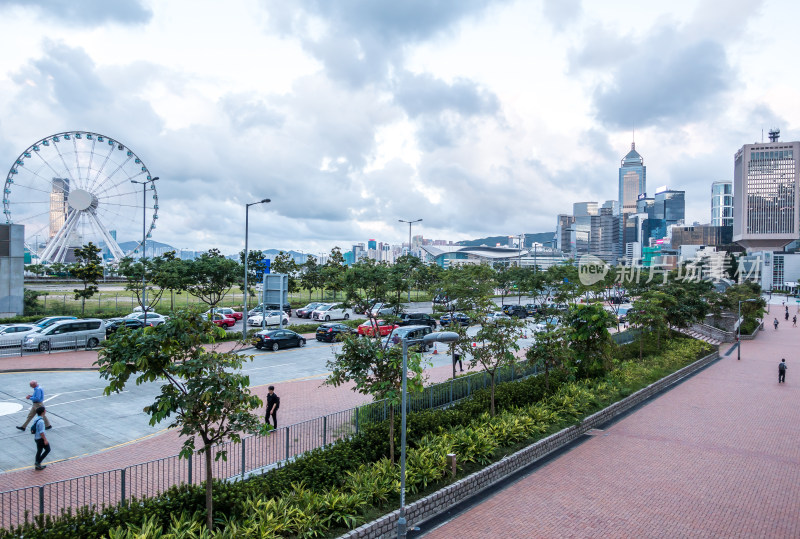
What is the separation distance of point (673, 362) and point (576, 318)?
1128 cm

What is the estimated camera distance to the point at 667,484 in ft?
42.8

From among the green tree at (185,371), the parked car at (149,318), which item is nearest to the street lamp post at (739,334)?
the green tree at (185,371)

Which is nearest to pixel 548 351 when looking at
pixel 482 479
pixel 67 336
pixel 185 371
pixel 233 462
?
pixel 482 479

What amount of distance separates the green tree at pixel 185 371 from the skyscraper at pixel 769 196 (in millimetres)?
225035

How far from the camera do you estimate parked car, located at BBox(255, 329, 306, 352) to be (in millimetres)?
30953

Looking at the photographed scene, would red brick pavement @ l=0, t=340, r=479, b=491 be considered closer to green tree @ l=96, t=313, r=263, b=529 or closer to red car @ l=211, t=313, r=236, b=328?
green tree @ l=96, t=313, r=263, b=529

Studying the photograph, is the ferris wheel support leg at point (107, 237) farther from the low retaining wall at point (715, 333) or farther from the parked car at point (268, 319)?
the low retaining wall at point (715, 333)

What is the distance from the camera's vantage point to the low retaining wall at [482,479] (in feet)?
32.5

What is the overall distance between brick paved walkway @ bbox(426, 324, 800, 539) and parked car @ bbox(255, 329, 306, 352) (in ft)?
65.8

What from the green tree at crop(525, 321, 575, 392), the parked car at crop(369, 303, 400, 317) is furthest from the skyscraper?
the green tree at crop(525, 321, 575, 392)

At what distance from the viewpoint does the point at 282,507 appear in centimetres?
927

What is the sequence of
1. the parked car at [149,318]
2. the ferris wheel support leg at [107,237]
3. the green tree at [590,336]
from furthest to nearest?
the ferris wheel support leg at [107,237]
the parked car at [149,318]
the green tree at [590,336]

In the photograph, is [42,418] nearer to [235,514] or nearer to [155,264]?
[235,514]

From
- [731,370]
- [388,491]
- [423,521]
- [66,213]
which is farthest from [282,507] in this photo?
[66,213]
